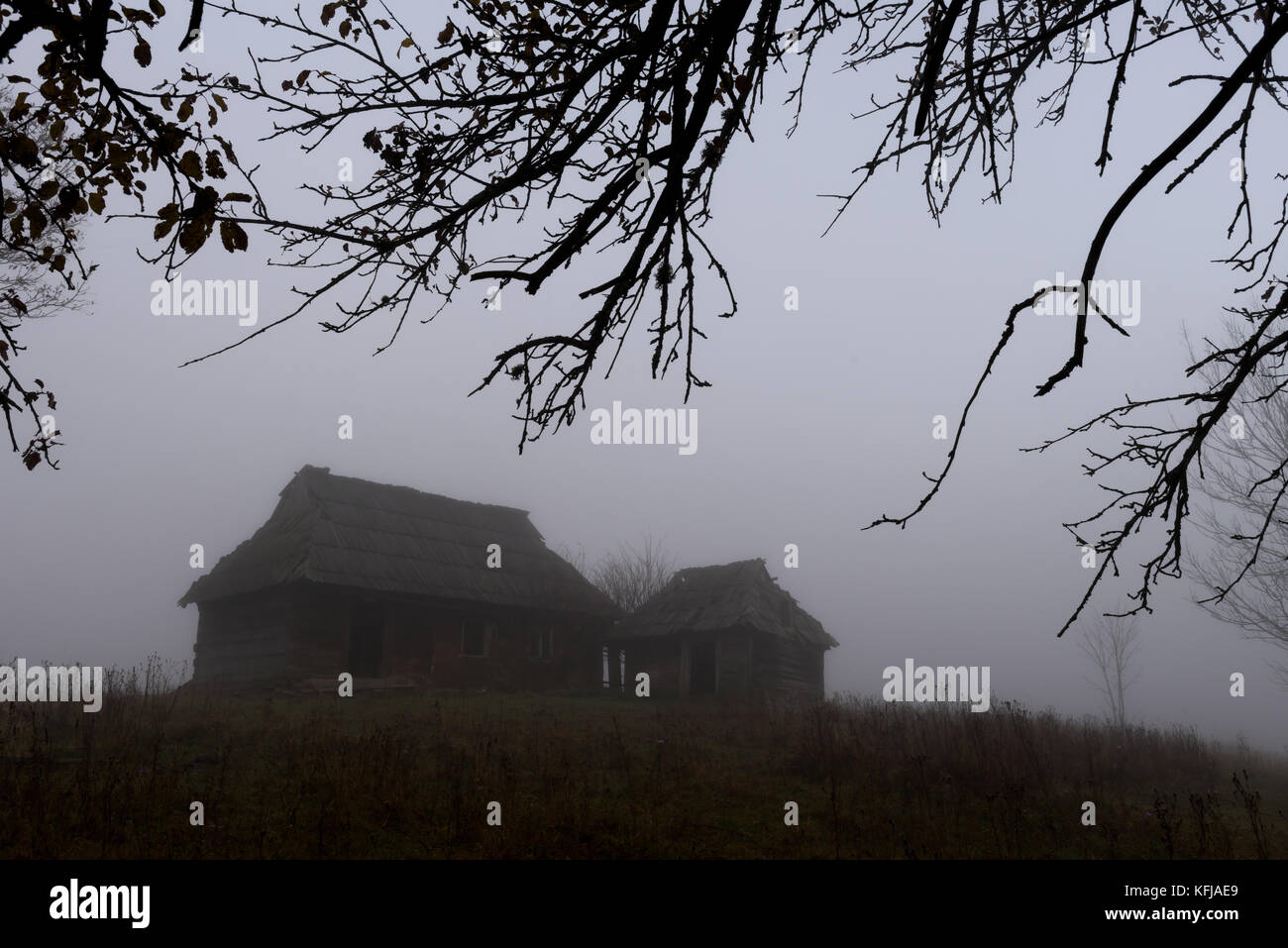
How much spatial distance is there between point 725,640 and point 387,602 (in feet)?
33.4

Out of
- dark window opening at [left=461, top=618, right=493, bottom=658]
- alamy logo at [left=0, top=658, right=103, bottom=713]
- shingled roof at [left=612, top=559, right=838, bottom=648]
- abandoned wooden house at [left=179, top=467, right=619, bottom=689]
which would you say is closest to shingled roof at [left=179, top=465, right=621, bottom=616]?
abandoned wooden house at [left=179, top=467, right=619, bottom=689]

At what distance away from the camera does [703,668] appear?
2809cm

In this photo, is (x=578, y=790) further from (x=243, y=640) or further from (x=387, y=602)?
(x=243, y=640)

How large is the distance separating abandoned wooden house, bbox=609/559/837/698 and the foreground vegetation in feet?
32.2

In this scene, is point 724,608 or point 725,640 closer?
point 725,640

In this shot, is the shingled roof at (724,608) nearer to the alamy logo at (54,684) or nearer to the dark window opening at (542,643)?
the dark window opening at (542,643)

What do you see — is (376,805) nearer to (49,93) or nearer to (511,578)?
(49,93)

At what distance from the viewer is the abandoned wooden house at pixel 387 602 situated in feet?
76.0

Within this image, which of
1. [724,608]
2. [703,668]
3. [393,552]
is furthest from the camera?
[703,668]

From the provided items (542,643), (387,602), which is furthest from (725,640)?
(387,602)

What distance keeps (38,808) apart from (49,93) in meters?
7.16

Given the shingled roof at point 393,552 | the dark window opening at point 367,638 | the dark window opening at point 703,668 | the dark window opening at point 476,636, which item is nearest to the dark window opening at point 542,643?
the shingled roof at point 393,552
